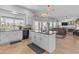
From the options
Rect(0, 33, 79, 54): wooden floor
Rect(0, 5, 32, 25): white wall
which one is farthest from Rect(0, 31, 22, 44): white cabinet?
Rect(0, 5, 32, 25): white wall

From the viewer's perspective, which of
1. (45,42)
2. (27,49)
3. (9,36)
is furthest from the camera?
(9,36)

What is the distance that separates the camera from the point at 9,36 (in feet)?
15.1

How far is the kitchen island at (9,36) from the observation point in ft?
14.3

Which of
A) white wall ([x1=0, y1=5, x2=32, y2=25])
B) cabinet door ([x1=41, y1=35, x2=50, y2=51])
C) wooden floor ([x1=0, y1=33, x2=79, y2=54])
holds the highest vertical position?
white wall ([x1=0, y1=5, x2=32, y2=25])

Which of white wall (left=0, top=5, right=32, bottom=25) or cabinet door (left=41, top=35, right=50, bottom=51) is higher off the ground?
white wall (left=0, top=5, right=32, bottom=25)

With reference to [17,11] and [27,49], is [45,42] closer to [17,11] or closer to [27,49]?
[27,49]

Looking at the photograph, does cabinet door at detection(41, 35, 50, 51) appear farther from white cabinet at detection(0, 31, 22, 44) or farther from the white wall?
white cabinet at detection(0, 31, 22, 44)

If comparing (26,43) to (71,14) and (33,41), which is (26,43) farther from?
(71,14)

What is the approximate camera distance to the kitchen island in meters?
4.37

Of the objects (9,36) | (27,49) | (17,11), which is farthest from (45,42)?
(9,36)

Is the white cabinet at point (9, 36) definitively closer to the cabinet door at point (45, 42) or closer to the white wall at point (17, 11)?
the white wall at point (17, 11)

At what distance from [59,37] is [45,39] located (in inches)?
38.3
